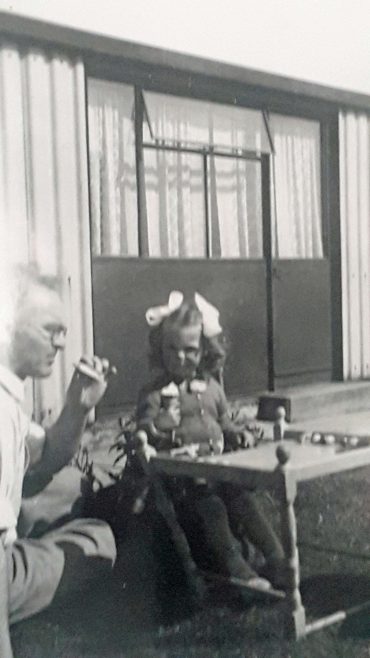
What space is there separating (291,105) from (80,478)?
3043 millimetres

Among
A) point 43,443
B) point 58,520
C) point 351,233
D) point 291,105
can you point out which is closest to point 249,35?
point 43,443

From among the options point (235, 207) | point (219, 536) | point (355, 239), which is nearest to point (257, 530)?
point (219, 536)

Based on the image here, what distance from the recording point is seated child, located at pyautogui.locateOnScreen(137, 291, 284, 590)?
9.35ft

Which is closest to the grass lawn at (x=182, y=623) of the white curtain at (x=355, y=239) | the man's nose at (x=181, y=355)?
the man's nose at (x=181, y=355)

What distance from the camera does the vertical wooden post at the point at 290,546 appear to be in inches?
94.8

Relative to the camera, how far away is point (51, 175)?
3826mm

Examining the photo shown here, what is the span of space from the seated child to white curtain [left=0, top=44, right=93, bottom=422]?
2.25ft

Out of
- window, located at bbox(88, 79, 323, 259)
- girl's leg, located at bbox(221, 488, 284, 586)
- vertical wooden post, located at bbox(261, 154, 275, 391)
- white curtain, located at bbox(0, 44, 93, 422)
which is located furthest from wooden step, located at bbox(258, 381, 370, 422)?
girl's leg, located at bbox(221, 488, 284, 586)

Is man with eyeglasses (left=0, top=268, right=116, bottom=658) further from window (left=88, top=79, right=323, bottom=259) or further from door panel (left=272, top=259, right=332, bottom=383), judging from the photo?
door panel (left=272, top=259, right=332, bottom=383)

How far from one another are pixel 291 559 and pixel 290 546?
42 millimetres

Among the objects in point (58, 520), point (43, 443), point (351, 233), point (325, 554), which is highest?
point (351, 233)

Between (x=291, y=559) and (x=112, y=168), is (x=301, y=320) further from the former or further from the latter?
(x=291, y=559)

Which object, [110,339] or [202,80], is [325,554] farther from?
[202,80]

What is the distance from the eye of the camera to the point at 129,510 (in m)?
2.89
